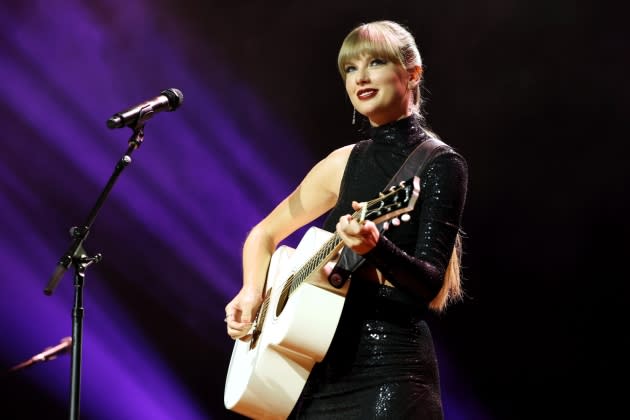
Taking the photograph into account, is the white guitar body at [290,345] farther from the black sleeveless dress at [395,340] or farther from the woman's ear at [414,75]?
the woman's ear at [414,75]

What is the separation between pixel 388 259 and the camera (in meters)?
1.81

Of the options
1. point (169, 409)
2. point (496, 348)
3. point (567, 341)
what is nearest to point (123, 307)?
point (169, 409)

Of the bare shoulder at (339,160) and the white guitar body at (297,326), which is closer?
the white guitar body at (297,326)

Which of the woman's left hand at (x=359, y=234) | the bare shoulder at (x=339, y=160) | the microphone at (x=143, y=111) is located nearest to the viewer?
the woman's left hand at (x=359, y=234)

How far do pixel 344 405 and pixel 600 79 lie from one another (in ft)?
10.3

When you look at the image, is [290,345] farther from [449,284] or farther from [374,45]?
[374,45]

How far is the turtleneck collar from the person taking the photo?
2278mm

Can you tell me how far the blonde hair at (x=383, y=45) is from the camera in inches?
90.0

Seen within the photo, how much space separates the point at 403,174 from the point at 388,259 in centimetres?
39

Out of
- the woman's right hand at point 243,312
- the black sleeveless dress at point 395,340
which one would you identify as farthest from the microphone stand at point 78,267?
the black sleeveless dress at point 395,340

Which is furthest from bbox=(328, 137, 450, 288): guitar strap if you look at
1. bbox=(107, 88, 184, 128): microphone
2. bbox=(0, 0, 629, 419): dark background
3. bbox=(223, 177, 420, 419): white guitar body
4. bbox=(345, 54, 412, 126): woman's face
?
bbox=(0, 0, 629, 419): dark background

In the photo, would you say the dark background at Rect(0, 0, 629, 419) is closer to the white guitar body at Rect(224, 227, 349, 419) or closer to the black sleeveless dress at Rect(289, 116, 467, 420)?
the white guitar body at Rect(224, 227, 349, 419)

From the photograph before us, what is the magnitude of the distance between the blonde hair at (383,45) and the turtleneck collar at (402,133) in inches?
7.1

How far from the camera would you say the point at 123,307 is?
4.70 meters
